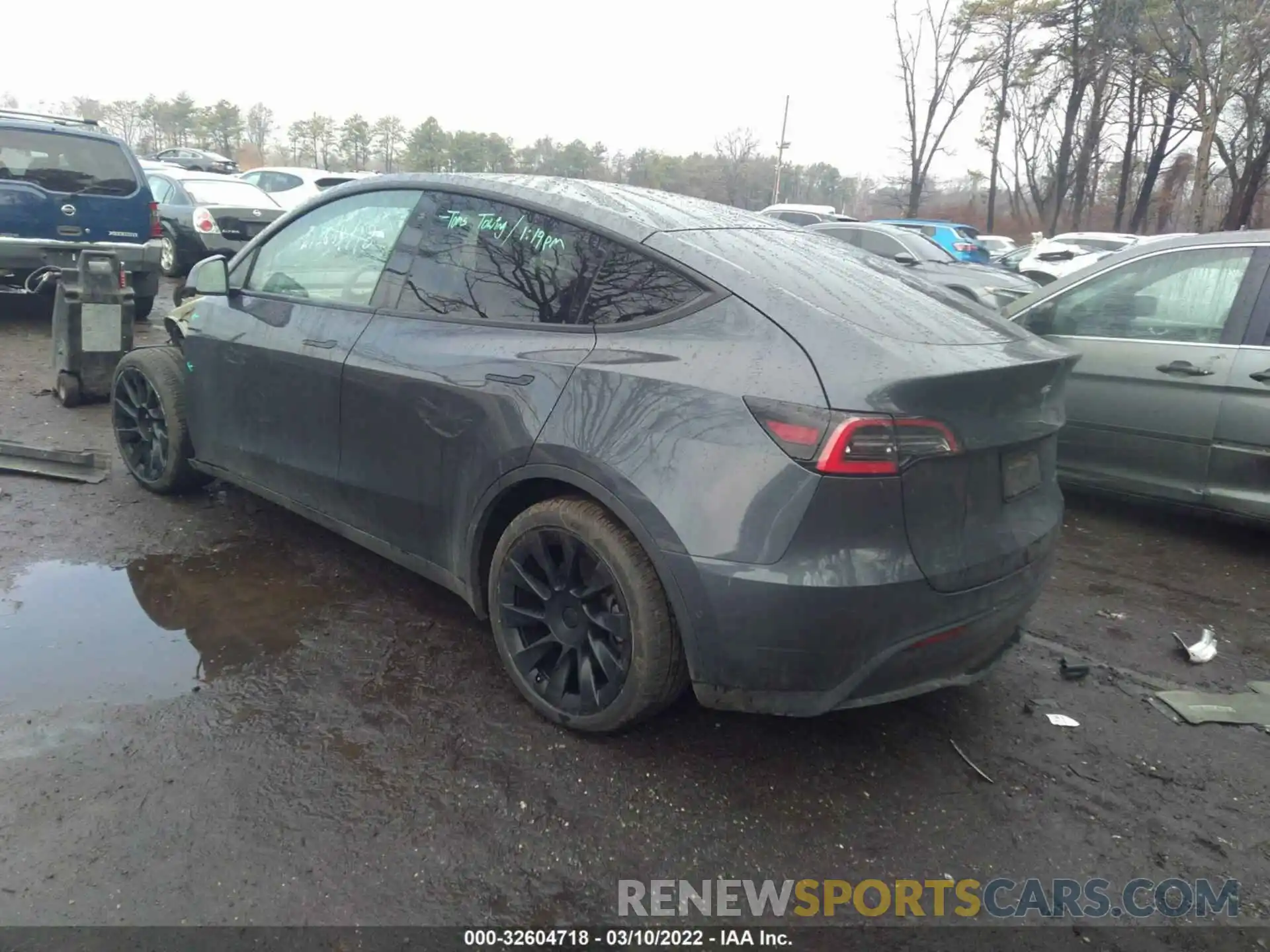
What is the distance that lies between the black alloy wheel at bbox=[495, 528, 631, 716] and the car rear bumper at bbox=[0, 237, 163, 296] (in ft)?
21.1

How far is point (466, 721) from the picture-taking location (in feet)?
9.75

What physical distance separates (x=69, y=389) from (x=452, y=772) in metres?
5.18

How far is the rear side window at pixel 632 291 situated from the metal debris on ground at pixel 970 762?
5.46 ft

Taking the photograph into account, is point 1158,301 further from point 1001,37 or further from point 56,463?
point 1001,37

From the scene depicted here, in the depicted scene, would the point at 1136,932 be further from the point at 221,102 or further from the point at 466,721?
the point at 221,102

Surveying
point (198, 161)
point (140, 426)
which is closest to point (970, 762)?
point (140, 426)

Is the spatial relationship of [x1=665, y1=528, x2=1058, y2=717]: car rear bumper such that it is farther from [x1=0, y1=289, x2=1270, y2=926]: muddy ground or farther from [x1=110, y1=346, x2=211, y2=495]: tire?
[x1=110, y1=346, x2=211, y2=495]: tire

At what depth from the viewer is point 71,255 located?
8.41 metres

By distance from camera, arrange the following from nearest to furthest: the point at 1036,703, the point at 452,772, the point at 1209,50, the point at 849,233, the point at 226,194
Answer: the point at 452,772 < the point at 1036,703 < the point at 226,194 < the point at 849,233 < the point at 1209,50

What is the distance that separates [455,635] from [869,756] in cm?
159

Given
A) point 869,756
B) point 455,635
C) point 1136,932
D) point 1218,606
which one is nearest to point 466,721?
point 455,635

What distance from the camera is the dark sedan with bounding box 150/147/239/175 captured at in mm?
31500

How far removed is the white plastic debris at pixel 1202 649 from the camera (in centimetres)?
368

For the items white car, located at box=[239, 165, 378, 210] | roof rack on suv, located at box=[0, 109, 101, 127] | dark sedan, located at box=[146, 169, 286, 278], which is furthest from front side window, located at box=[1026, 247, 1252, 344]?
white car, located at box=[239, 165, 378, 210]
